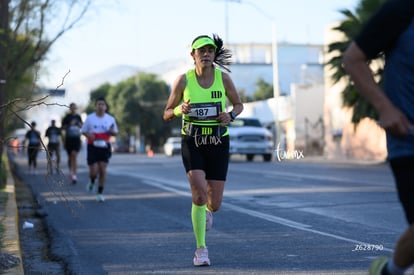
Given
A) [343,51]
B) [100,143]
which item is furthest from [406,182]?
[343,51]

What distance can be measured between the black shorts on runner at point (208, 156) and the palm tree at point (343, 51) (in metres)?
22.6

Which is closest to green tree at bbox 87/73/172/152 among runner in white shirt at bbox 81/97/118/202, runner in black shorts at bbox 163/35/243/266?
runner in white shirt at bbox 81/97/118/202

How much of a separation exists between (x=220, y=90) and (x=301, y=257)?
168cm

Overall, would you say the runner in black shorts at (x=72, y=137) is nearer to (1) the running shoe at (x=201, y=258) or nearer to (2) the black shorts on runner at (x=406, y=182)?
(1) the running shoe at (x=201, y=258)

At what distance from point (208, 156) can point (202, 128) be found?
10.0 inches

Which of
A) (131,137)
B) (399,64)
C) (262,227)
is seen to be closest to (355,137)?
(262,227)

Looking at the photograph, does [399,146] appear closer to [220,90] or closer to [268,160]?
[220,90]

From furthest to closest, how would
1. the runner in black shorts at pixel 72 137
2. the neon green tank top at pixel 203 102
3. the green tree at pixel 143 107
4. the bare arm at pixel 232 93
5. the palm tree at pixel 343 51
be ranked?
the green tree at pixel 143 107
the palm tree at pixel 343 51
the runner in black shorts at pixel 72 137
the bare arm at pixel 232 93
the neon green tank top at pixel 203 102

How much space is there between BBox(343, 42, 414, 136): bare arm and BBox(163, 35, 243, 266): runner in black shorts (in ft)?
11.1

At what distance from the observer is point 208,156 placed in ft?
23.5

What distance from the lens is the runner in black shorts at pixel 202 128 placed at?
7043 mm

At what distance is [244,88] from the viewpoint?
261ft

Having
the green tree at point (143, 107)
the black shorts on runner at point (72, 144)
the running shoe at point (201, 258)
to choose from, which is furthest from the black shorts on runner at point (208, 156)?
the green tree at point (143, 107)

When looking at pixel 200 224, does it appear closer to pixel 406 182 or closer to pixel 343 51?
pixel 406 182
